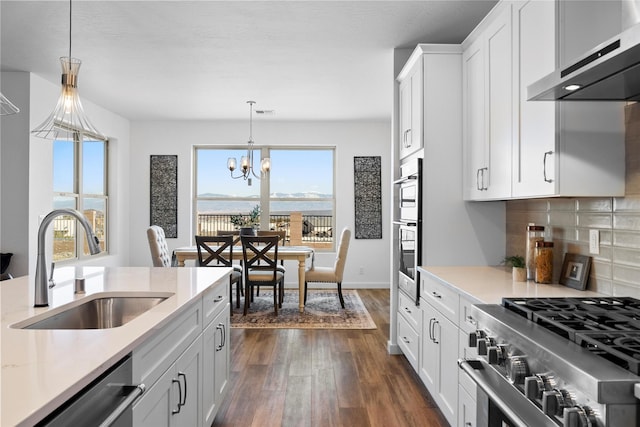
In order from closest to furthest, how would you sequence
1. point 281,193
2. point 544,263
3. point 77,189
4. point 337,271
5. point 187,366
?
point 187,366, point 544,263, point 337,271, point 77,189, point 281,193

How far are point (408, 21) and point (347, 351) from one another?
2851 mm

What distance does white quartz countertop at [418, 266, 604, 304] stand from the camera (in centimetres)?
202

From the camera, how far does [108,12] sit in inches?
127

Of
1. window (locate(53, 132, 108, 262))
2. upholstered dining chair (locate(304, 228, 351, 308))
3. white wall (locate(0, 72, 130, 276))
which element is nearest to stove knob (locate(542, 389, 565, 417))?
upholstered dining chair (locate(304, 228, 351, 308))

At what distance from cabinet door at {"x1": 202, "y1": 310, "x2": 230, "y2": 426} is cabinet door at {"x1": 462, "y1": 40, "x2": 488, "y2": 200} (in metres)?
1.84

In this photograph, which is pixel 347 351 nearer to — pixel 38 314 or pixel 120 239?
pixel 38 314

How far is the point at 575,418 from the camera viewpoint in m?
1.03

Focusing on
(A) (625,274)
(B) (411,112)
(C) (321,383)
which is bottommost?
(C) (321,383)

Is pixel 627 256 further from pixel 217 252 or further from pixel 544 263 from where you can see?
pixel 217 252

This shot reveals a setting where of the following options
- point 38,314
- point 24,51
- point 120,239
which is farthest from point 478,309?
point 120,239

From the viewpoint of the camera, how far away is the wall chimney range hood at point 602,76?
133cm

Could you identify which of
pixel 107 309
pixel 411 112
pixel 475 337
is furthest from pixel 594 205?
pixel 107 309

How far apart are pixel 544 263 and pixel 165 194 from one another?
6114 mm

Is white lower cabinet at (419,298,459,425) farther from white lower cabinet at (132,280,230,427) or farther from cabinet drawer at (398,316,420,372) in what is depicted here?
white lower cabinet at (132,280,230,427)
